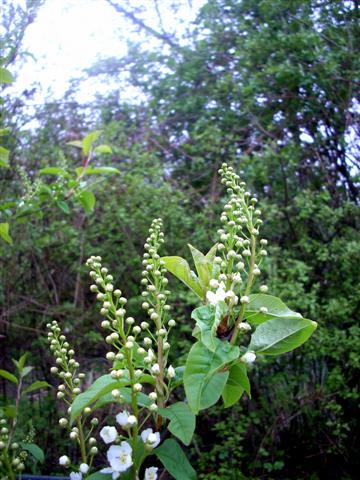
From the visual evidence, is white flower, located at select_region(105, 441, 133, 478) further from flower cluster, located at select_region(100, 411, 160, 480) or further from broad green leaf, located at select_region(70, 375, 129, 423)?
broad green leaf, located at select_region(70, 375, 129, 423)

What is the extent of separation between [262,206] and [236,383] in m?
2.41

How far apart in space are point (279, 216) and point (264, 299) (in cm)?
258

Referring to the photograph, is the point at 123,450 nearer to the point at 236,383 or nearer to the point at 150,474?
the point at 150,474

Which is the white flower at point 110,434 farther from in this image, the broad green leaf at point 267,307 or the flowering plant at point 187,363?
the broad green leaf at point 267,307

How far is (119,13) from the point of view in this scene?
557 centimetres

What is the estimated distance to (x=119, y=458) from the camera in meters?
1.07

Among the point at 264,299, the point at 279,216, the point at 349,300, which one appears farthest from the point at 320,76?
the point at 264,299

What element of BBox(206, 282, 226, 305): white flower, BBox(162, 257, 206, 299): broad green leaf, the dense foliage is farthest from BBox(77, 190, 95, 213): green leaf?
BBox(206, 282, 226, 305): white flower

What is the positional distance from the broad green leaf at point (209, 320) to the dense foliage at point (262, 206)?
154 cm

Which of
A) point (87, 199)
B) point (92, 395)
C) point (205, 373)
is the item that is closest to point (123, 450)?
point (92, 395)

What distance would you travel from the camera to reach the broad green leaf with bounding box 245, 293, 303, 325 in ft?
3.78

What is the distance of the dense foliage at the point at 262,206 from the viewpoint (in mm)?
3248

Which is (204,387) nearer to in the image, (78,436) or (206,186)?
(78,436)

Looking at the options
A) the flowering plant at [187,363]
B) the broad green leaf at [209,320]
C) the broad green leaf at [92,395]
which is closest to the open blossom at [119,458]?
the flowering plant at [187,363]
